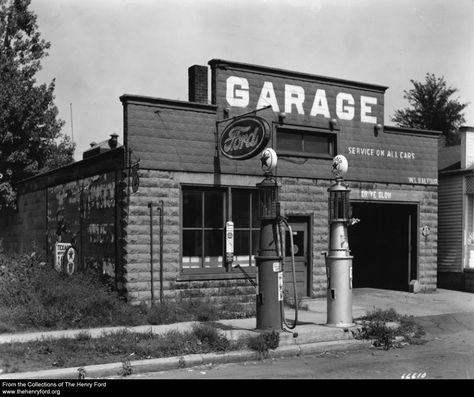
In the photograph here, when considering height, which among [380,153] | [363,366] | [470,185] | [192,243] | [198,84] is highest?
[198,84]

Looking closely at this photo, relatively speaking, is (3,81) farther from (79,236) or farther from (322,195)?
(322,195)

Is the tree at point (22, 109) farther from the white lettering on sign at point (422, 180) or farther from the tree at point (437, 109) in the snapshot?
the tree at point (437, 109)

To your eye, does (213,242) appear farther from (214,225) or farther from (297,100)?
(297,100)

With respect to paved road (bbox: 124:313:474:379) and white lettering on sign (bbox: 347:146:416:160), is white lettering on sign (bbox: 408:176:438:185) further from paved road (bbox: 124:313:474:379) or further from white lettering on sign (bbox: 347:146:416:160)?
paved road (bbox: 124:313:474:379)

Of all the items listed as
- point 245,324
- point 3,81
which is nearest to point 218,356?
point 245,324

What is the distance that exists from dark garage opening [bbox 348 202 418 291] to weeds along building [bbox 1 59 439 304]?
1.8 inches

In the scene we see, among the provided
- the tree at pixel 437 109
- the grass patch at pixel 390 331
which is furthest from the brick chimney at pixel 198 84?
the tree at pixel 437 109

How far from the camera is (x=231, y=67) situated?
14062mm

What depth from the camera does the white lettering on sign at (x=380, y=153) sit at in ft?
51.9

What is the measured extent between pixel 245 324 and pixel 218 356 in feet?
8.28

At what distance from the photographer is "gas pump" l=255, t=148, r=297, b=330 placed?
10.4 meters

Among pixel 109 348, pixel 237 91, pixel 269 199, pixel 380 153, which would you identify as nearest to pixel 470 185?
pixel 380 153

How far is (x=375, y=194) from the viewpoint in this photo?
16.1m

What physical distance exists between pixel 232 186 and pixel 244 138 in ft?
6.32
